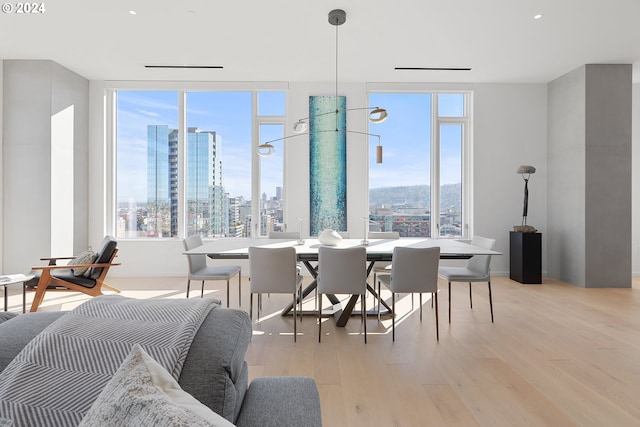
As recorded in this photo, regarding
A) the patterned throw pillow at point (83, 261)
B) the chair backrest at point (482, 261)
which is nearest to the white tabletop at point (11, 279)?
the patterned throw pillow at point (83, 261)

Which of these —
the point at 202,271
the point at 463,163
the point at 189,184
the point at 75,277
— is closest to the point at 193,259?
the point at 202,271

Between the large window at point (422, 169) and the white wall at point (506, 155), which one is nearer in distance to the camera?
the white wall at point (506, 155)

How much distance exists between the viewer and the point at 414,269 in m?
3.01

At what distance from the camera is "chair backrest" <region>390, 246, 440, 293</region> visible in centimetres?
298

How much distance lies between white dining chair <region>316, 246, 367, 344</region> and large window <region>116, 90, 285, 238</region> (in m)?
2.98

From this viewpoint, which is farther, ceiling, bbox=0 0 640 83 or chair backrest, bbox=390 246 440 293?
ceiling, bbox=0 0 640 83

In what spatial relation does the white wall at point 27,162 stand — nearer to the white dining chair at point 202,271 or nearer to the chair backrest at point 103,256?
the chair backrest at point 103,256

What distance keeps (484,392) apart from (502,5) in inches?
146

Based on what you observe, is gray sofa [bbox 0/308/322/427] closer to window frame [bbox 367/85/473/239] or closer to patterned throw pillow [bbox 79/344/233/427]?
patterned throw pillow [bbox 79/344/233/427]

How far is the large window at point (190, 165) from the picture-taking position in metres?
5.80

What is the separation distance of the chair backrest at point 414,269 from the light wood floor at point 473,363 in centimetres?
48

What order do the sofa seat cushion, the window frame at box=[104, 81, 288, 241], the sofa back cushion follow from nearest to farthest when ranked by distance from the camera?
the sofa back cushion, the sofa seat cushion, the window frame at box=[104, 81, 288, 241]

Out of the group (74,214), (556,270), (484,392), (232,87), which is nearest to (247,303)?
(484,392)

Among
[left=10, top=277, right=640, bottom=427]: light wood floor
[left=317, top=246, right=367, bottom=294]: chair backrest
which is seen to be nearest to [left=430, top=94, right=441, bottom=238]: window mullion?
[left=10, top=277, right=640, bottom=427]: light wood floor
